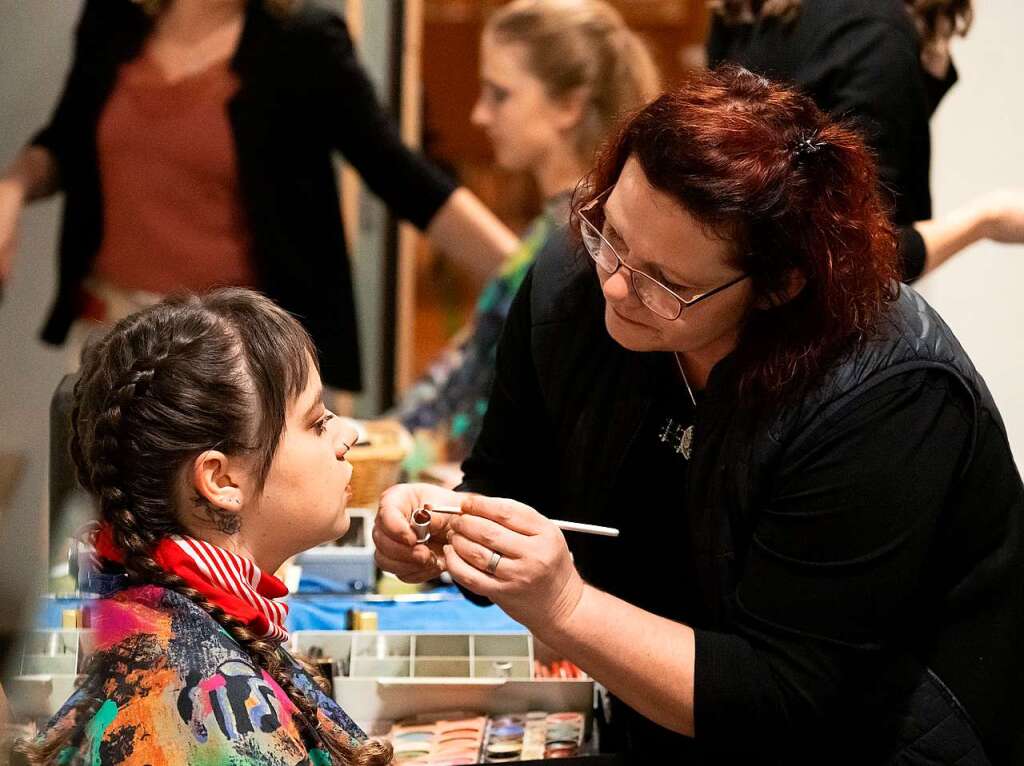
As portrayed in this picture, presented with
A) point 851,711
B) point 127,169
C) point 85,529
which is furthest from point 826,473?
point 127,169

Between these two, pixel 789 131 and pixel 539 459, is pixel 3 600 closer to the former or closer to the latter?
pixel 539 459

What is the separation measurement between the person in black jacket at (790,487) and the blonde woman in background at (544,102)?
1.29 m

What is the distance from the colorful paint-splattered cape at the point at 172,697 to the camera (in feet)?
4.04

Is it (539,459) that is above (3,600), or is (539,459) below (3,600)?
above

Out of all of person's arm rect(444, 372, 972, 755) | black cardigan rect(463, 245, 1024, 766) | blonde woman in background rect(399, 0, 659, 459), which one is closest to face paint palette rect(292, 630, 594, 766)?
black cardigan rect(463, 245, 1024, 766)

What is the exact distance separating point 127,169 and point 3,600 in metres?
1.05

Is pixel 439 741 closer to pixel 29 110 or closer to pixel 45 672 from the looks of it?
pixel 45 672

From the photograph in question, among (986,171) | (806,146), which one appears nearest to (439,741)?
(806,146)

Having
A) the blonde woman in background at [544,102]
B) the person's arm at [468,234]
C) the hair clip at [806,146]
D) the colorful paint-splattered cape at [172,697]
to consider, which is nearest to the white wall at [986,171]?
the blonde woman in background at [544,102]

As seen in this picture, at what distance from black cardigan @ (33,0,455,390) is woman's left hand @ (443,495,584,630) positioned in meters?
1.29

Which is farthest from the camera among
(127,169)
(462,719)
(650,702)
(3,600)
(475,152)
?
(475,152)

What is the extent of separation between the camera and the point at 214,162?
2609 mm

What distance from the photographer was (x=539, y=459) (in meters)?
1.82

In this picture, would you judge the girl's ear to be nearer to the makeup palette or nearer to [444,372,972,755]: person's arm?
[444,372,972,755]: person's arm
